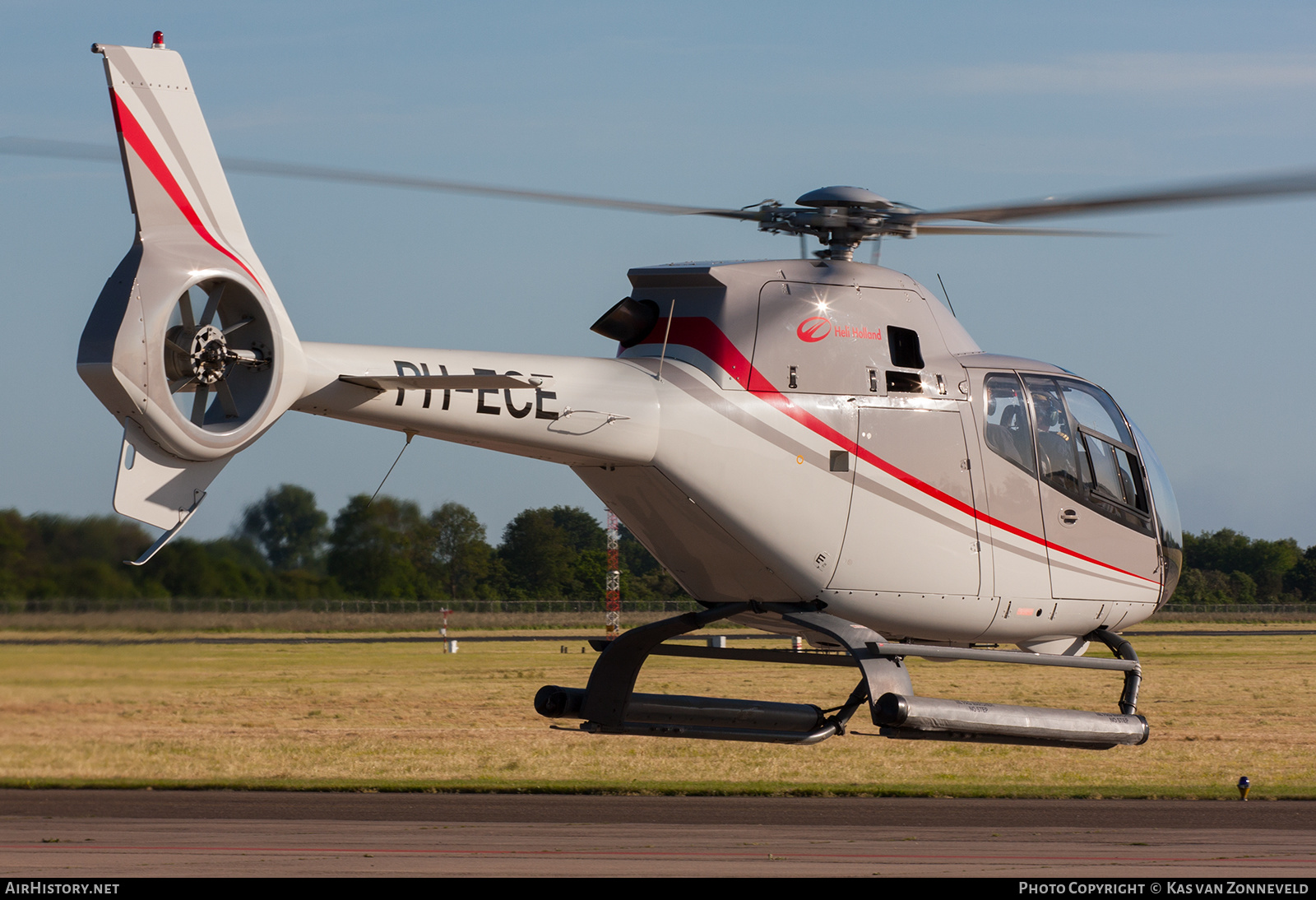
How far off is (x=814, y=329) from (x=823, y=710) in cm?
365

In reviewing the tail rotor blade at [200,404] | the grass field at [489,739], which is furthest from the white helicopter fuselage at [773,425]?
the grass field at [489,739]

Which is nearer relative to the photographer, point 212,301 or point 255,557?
point 212,301

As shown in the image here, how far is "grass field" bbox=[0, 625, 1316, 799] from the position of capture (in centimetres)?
1407

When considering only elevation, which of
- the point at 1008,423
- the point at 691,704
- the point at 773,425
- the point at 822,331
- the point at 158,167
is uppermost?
the point at 158,167

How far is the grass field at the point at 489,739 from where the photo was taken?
14.1 m

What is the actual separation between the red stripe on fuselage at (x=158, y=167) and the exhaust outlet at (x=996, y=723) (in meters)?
6.43

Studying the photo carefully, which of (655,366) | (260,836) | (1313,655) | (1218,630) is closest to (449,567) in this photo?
(260,836)

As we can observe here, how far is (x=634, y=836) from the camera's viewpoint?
19.0 meters

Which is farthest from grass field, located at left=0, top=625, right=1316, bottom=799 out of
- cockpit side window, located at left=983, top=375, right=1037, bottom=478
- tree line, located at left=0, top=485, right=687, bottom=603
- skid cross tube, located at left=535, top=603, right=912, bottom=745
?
cockpit side window, located at left=983, top=375, right=1037, bottom=478

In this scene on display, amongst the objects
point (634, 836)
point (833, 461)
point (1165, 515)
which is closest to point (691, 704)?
point (833, 461)

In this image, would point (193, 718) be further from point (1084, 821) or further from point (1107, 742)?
point (1107, 742)

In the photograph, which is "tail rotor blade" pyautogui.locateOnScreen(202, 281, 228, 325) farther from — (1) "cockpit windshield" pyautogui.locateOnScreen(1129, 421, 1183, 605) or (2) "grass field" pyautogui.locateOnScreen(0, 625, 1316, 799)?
(1) "cockpit windshield" pyautogui.locateOnScreen(1129, 421, 1183, 605)

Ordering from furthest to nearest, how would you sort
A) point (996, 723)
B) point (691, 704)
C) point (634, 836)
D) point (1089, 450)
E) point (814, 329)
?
1. point (634, 836)
2. point (1089, 450)
3. point (691, 704)
4. point (814, 329)
5. point (996, 723)

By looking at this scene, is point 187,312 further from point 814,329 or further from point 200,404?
point 814,329
